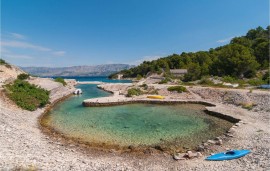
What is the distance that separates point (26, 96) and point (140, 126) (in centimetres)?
1884

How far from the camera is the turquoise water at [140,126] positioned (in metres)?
16.4

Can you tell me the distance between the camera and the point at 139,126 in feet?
68.6

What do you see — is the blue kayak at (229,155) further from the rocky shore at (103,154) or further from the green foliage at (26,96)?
the green foliage at (26,96)

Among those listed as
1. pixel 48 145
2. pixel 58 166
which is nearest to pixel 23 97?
pixel 48 145

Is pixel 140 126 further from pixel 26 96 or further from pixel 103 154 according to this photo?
pixel 26 96

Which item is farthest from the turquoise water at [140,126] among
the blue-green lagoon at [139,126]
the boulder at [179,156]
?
the boulder at [179,156]

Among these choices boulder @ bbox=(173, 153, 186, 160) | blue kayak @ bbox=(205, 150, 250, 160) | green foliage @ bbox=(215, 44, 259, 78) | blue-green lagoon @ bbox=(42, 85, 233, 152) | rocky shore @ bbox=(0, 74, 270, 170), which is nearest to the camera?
rocky shore @ bbox=(0, 74, 270, 170)

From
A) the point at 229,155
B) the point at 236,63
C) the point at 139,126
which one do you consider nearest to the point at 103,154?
the point at 139,126

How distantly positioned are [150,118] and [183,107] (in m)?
8.60

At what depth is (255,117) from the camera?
→ 21469mm

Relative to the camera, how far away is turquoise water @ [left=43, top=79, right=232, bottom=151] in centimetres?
1641

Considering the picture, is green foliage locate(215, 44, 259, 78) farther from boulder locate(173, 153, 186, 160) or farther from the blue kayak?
boulder locate(173, 153, 186, 160)

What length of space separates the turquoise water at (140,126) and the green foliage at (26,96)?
2.85 meters

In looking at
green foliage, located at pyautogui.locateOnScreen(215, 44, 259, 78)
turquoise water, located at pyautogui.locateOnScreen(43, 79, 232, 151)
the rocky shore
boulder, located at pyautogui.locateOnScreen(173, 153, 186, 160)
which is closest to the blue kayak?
the rocky shore
